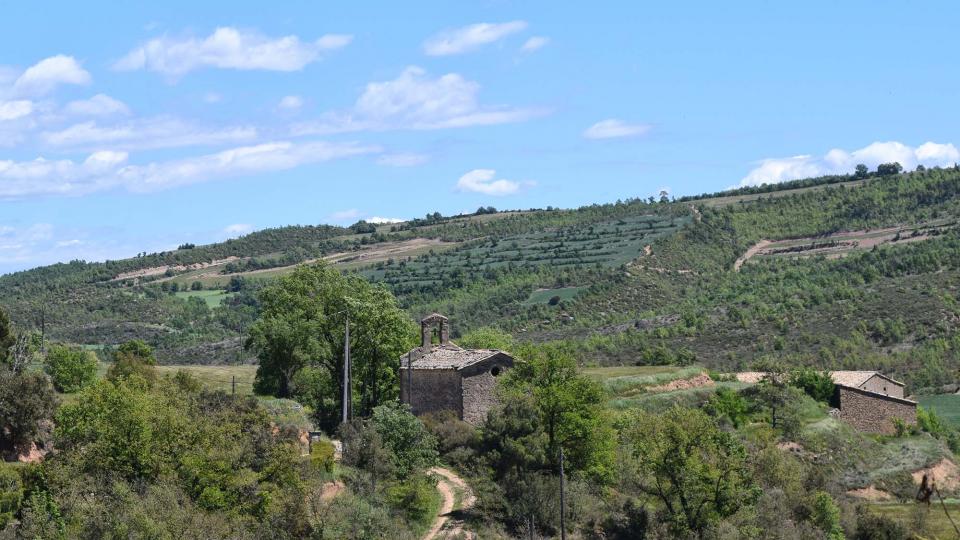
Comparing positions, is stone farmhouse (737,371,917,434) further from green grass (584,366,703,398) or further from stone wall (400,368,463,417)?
stone wall (400,368,463,417)

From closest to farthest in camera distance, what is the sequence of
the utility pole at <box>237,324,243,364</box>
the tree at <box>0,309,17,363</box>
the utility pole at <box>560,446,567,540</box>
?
the utility pole at <box>560,446,567,540</box> < the tree at <box>0,309,17,363</box> < the utility pole at <box>237,324,243,364</box>

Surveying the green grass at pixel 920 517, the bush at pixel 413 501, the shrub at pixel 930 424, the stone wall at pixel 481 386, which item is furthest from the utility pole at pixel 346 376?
the shrub at pixel 930 424

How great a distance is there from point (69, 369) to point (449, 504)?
2116 centimetres

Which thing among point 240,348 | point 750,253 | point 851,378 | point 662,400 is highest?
point 750,253

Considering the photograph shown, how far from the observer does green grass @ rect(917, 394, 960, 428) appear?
87031mm

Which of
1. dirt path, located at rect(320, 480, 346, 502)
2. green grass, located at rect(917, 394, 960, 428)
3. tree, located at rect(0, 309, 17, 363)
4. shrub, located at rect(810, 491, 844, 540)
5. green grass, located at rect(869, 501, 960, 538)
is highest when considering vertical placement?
tree, located at rect(0, 309, 17, 363)

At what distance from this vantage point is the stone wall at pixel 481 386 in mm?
60156

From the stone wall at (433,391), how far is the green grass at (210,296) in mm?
98486

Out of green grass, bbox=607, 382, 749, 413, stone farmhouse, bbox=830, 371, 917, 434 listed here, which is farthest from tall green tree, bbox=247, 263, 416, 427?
stone farmhouse, bbox=830, 371, 917, 434

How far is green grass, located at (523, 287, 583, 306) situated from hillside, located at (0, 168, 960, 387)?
0.28 m

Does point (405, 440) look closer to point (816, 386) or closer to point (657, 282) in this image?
point (816, 386)

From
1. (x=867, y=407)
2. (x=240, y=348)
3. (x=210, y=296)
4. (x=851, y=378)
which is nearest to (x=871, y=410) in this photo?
(x=867, y=407)

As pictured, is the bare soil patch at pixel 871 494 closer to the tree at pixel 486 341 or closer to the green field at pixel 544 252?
the tree at pixel 486 341

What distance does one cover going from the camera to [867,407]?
7619 cm
